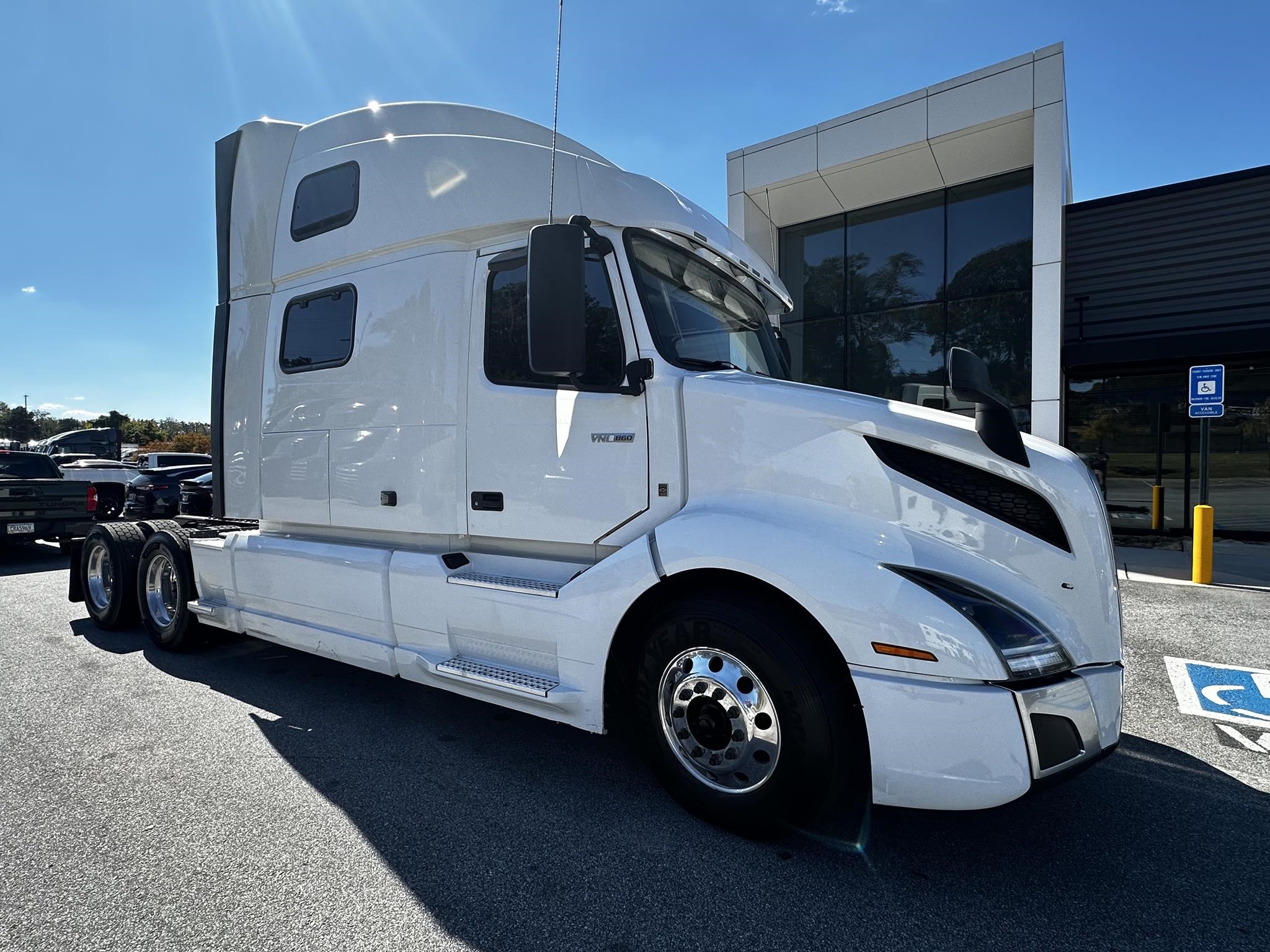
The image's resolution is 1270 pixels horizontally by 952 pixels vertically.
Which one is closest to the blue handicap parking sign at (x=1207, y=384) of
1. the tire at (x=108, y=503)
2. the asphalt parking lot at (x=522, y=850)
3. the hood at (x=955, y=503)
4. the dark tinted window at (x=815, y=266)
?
the asphalt parking lot at (x=522, y=850)

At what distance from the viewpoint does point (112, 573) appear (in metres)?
5.93

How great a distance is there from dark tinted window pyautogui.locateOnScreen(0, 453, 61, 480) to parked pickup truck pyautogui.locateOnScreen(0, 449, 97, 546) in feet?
2.28

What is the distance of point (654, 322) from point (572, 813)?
6.91ft

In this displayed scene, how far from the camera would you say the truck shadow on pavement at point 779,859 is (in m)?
2.25

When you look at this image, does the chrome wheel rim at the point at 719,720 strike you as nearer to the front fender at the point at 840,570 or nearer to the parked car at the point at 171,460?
the front fender at the point at 840,570

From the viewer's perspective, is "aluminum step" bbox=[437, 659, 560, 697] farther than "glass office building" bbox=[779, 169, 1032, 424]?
No

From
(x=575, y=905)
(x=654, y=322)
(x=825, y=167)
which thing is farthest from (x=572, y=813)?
(x=825, y=167)

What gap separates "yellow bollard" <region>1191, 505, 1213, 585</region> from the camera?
813 centimetres

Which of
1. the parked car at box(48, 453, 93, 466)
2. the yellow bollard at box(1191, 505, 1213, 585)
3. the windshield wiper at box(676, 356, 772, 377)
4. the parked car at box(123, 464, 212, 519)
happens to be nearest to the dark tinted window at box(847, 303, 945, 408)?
the yellow bollard at box(1191, 505, 1213, 585)

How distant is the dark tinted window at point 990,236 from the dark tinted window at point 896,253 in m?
0.26

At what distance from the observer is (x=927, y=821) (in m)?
2.92

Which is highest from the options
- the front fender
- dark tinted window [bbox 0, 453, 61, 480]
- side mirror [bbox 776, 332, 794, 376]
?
side mirror [bbox 776, 332, 794, 376]

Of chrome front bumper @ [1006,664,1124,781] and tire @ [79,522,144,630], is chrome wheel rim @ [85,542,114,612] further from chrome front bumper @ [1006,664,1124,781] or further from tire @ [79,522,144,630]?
chrome front bumper @ [1006,664,1124,781]

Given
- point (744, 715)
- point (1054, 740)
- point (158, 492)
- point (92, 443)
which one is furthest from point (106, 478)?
point (1054, 740)
